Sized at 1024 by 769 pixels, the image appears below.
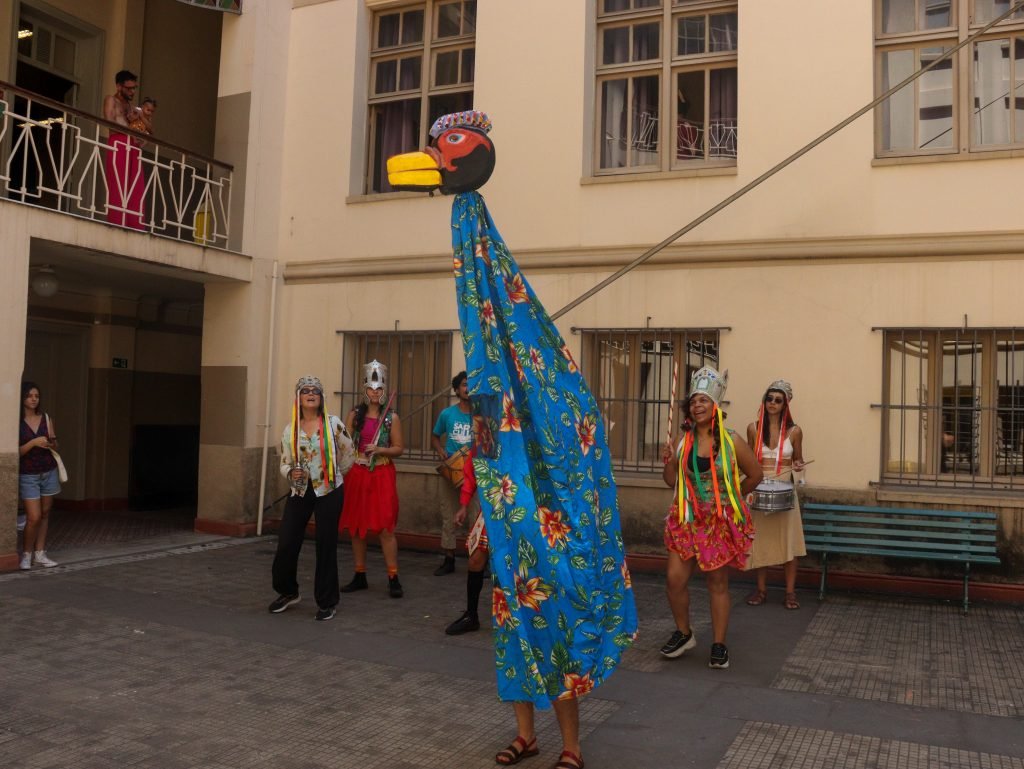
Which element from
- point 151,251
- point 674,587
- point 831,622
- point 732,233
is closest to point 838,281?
point 732,233

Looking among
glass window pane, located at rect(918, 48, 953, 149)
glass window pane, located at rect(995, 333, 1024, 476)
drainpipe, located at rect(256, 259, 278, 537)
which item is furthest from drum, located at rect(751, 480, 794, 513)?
drainpipe, located at rect(256, 259, 278, 537)

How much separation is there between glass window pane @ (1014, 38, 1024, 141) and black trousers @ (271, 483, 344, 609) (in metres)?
6.37

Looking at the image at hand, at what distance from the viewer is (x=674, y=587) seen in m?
5.62

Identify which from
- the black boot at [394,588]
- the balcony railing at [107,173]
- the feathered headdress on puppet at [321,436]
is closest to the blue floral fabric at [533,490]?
the feathered headdress on puppet at [321,436]

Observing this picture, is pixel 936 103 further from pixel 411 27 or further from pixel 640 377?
pixel 411 27

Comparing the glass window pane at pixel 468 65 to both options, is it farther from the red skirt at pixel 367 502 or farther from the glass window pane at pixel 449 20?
the red skirt at pixel 367 502

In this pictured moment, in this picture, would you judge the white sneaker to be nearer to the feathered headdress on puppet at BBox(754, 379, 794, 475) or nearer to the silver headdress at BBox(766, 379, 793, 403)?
the feathered headdress on puppet at BBox(754, 379, 794, 475)

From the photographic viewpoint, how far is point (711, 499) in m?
5.51

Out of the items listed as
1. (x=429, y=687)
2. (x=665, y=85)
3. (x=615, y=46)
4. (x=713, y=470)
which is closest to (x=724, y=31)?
(x=665, y=85)

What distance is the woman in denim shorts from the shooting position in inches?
316

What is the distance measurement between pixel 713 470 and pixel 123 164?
23.6 feet

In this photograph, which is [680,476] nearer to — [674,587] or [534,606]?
[674,587]

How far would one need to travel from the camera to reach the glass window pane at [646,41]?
925cm

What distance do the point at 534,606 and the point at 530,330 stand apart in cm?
117
